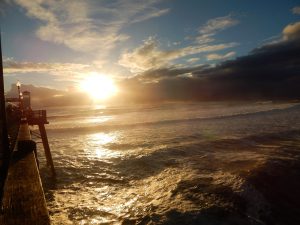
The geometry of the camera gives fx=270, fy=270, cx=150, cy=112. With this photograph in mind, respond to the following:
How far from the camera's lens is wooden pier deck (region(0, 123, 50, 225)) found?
4.42 meters

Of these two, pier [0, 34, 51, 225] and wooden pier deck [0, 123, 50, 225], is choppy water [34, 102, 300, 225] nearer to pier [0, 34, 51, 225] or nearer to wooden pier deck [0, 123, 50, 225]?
pier [0, 34, 51, 225]

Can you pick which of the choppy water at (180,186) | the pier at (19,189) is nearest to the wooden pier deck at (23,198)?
the pier at (19,189)

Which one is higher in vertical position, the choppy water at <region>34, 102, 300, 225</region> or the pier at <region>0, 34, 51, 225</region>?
the pier at <region>0, 34, 51, 225</region>

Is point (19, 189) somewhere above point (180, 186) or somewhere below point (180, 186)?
above

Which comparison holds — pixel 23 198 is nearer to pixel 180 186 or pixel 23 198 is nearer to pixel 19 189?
pixel 19 189

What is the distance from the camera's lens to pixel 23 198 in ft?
17.1

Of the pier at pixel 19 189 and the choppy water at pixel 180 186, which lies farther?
the choppy water at pixel 180 186

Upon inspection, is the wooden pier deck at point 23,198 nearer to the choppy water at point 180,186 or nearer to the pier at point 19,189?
the pier at point 19,189

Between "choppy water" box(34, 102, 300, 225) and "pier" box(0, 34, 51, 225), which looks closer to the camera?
"pier" box(0, 34, 51, 225)

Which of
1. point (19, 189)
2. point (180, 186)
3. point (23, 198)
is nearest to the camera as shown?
point (23, 198)

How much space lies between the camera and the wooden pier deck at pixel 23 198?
4418 millimetres

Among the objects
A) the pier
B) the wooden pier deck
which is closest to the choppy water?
the pier

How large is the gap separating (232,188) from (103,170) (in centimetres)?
857

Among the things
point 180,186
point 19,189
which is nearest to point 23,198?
point 19,189
